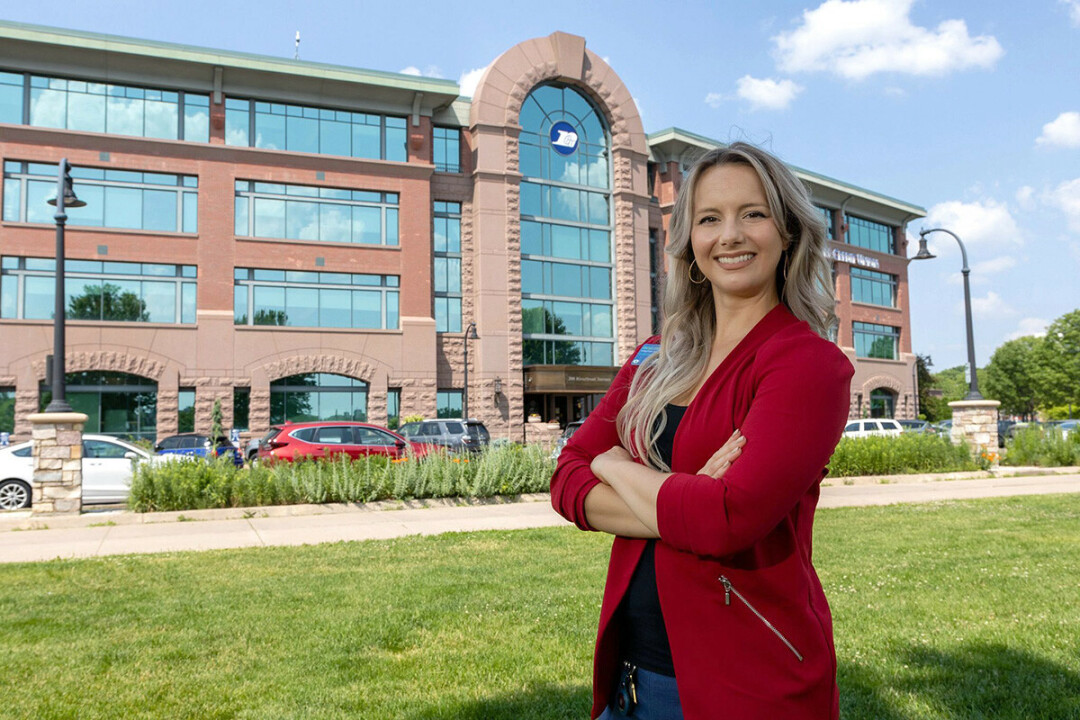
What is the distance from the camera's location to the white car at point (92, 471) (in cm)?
1504

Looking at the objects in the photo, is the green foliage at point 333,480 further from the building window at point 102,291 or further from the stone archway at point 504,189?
the stone archway at point 504,189

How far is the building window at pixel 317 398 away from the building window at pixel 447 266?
5149 mm

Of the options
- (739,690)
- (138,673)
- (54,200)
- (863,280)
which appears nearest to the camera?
(739,690)

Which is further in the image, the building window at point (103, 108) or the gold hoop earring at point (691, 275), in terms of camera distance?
the building window at point (103, 108)

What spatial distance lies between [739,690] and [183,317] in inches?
1347

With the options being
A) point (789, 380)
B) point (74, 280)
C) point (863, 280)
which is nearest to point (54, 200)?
point (74, 280)

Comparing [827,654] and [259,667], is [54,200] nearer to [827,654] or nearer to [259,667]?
[259,667]

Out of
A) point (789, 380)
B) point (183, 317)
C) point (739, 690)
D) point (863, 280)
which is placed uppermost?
point (863, 280)

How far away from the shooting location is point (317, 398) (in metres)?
34.1

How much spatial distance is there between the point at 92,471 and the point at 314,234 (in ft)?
67.5

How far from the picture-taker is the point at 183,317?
107 ft

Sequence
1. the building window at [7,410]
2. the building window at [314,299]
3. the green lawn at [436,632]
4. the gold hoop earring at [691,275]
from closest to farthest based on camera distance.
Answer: the gold hoop earring at [691,275] < the green lawn at [436,632] < the building window at [7,410] < the building window at [314,299]

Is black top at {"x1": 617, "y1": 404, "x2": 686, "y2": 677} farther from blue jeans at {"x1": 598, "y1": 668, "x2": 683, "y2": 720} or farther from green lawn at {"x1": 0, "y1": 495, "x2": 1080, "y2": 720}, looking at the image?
green lawn at {"x1": 0, "y1": 495, "x2": 1080, "y2": 720}

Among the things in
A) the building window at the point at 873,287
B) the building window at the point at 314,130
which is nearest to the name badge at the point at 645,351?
the building window at the point at 314,130
